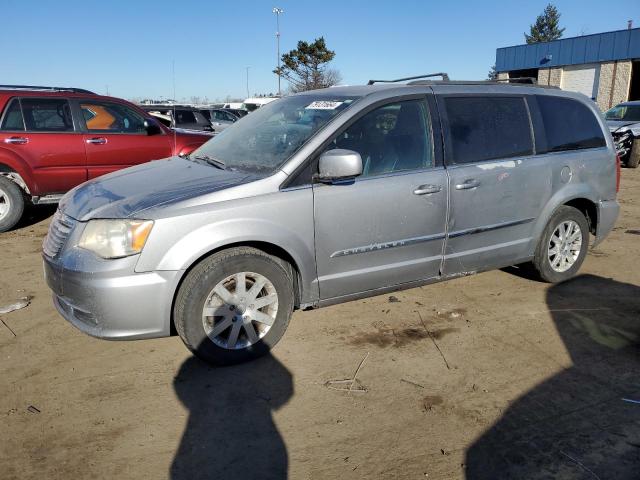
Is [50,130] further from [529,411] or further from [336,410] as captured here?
[529,411]

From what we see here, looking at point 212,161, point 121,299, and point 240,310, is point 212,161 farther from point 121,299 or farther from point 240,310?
point 121,299

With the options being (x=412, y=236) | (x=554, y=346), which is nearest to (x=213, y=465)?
(x=412, y=236)

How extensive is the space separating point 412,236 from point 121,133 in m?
5.34

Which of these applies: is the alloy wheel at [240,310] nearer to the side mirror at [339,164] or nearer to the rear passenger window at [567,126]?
the side mirror at [339,164]

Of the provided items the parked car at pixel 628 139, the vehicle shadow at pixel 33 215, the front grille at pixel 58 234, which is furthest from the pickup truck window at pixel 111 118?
the parked car at pixel 628 139

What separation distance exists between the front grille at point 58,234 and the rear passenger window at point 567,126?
378cm

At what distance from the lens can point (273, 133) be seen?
4023 mm

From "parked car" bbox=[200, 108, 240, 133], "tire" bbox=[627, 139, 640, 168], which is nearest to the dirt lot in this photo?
"tire" bbox=[627, 139, 640, 168]

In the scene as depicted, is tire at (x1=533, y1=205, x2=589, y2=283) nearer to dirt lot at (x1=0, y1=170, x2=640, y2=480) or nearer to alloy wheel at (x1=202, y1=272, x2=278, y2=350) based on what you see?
dirt lot at (x1=0, y1=170, x2=640, y2=480)

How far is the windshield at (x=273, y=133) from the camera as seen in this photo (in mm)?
3668

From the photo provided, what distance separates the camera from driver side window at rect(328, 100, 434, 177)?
12.2 feet

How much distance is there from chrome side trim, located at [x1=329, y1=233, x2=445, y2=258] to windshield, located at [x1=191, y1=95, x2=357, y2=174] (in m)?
0.75

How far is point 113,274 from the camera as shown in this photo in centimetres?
305

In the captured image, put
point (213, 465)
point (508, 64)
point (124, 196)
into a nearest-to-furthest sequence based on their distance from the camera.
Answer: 1. point (213, 465)
2. point (124, 196)
3. point (508, 64)
